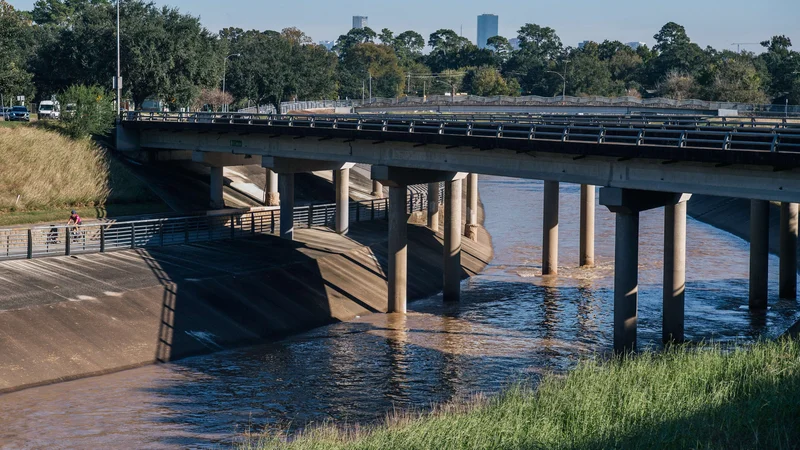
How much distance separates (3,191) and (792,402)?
44.1 m

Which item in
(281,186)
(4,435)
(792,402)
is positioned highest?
(281,186)

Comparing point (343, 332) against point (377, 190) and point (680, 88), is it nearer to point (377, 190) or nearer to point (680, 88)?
point (377, 190)

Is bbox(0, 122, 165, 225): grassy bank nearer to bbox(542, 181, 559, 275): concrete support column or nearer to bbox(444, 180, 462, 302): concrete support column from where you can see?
bbox(444, 180, 462, 302): concrete support column

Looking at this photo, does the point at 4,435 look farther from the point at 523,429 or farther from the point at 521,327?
the point at 521,327

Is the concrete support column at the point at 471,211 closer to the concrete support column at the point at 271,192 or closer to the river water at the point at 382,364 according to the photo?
the river water at the point at 382,364

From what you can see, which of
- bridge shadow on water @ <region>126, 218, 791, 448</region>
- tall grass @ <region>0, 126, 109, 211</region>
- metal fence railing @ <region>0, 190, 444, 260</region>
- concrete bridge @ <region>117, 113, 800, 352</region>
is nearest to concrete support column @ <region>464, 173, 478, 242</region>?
concrete bridge @ <region>117, 113, 800, 352</region>

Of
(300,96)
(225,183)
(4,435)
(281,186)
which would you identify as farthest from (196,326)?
(300,96)

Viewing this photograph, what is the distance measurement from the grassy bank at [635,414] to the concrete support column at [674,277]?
877 cm

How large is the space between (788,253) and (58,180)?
38814mm

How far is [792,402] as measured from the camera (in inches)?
894

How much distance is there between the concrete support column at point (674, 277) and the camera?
120ft

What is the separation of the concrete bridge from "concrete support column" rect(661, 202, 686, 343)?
4 cm

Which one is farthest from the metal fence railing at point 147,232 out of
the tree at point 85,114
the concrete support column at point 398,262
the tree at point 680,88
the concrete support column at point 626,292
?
the tree at point 680,88

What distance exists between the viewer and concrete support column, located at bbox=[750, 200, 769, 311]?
43.7m
